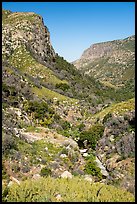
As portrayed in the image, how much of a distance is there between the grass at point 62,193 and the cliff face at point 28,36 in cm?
4250

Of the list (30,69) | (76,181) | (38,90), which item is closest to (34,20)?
(30,69)

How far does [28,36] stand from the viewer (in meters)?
51.2

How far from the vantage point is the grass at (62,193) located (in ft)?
22.9

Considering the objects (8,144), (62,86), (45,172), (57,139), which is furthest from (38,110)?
(62,86)

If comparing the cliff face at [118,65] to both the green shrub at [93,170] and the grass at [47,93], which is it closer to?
the grass at [47,93]

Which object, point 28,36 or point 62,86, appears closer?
point 62,86

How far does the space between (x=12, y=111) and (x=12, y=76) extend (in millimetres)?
9497

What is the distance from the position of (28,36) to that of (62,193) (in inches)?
1828

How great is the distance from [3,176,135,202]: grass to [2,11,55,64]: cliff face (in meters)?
42.5

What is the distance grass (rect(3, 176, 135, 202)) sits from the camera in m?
6.98

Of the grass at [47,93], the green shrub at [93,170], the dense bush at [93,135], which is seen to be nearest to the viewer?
the green shrub at [93,170]

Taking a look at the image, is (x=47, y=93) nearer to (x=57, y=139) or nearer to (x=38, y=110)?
(x=38, y=110)

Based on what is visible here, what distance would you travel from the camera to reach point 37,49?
5166 centimetres

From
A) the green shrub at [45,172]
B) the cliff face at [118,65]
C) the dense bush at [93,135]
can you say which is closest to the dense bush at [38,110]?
the dense bush at [93,135]
